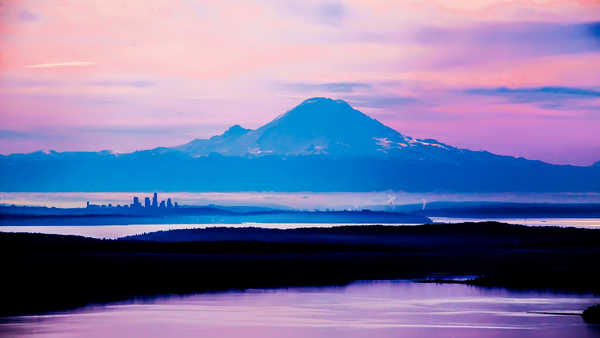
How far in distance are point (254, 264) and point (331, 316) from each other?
23.4 m

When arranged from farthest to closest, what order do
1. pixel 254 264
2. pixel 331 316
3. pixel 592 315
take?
pixel 254 264
pixel 331 316
pixel 592 315

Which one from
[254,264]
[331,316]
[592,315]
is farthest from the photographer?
[254,264]

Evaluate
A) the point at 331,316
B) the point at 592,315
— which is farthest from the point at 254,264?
the point at 592,315

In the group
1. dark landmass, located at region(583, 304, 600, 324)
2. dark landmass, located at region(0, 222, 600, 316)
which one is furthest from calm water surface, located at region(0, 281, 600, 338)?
dark landmass, located at region(0, 222, 600, 316)

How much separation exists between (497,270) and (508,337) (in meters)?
26.0

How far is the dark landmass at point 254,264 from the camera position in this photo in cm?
4891

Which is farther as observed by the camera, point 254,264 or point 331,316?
point 254,264

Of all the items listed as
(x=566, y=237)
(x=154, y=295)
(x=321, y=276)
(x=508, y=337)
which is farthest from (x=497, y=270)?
(x=566, y=237)

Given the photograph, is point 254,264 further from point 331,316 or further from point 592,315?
point 592,315

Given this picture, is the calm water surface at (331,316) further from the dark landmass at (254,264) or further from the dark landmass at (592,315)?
the dark landmass at (254,264)

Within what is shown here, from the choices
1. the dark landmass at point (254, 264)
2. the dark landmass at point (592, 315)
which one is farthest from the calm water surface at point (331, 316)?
the dark landmass at point (254, 264)

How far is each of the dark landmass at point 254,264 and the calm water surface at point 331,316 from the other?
309 centimetres

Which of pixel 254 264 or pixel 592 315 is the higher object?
pixel 254 264

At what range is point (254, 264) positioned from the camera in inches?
2451
